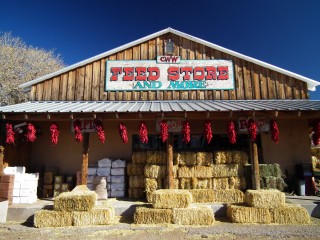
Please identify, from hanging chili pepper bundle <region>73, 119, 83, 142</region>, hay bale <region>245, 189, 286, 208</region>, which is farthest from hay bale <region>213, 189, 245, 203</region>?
hanging chili pepper bundle <region>73, 119, 83, 142</region>

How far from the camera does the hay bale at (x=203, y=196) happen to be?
1015 cm

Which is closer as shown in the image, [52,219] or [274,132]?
[52,219]

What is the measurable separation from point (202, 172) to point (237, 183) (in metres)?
1.49

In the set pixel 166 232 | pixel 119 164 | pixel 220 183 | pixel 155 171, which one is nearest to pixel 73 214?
pixel 166 232

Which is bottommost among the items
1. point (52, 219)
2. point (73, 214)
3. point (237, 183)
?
point (52, 219)

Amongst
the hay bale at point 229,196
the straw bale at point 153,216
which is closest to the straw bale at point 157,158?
the hay bale at point 229,196

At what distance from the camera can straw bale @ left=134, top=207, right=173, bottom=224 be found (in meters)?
8.44

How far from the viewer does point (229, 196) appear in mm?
10312

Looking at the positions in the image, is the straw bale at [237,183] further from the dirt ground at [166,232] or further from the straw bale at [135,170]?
the straw bale at [135,170]

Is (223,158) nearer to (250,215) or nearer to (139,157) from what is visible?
(250,215)

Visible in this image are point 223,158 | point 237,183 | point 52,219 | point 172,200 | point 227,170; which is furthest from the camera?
point 223,158

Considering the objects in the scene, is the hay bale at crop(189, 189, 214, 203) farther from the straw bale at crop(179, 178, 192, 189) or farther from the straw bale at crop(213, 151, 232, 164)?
the straw bale at crop(213, 151, 232, 164)

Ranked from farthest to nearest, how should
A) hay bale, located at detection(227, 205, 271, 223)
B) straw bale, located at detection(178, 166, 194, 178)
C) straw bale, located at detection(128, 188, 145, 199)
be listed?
straw bale, located at detection(128, 188, 145, 199) → straw bale, located at detection(178, 166, 194, 178) → hay bale, located at detection(227, 205, 271, 223)

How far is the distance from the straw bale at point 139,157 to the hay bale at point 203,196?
8.53 feet
